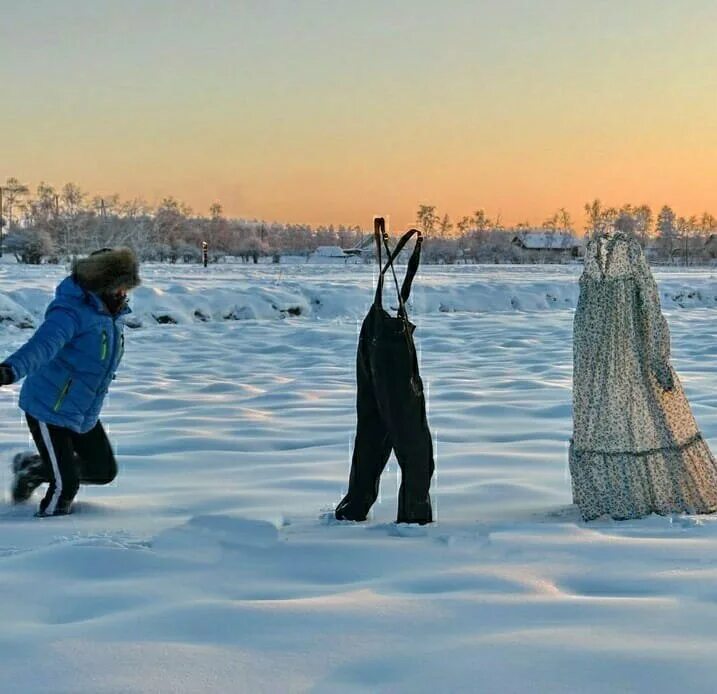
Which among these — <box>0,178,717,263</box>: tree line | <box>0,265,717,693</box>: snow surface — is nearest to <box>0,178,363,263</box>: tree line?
<box>0,178,717,263</box>: tree line

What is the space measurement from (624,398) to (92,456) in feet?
8.02

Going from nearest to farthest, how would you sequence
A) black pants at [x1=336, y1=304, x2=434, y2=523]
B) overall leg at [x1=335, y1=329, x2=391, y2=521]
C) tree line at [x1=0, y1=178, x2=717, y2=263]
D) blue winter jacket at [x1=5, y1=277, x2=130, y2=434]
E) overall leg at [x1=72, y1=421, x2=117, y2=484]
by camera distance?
1. black pants at [x1=336, y1=304, x2=434, y2=523]
2. overall leg at [x1=335, y1=329, x2=391, y2=521]
3. blue winter jacket at [x1=5, y1=277, x2=130, y2=434]
4. overall leg at [x1=72, y1=421, x2=117, y2=484]
5. tree line at [x1=0, y1=178, x2=717, y2=263]

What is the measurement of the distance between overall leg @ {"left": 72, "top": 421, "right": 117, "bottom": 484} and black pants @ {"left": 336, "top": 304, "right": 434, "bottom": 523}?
1.29 metres

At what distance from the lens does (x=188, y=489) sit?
4547mm

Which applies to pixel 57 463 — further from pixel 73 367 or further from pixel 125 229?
pixel 125 229

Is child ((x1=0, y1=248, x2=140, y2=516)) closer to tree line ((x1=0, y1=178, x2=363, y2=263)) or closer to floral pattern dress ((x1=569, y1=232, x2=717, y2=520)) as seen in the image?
floral pattern dress ((x1=569, y1=232, x2=717, y2=520))

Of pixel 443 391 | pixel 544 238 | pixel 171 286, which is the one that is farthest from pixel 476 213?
pixel 443 391

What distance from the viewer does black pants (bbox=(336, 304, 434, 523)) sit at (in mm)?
3637

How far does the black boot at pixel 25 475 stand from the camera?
4227mm

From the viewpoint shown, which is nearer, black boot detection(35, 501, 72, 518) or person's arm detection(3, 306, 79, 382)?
person's arm detection(3, 306, 79, 382)

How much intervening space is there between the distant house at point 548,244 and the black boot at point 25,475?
10174cm

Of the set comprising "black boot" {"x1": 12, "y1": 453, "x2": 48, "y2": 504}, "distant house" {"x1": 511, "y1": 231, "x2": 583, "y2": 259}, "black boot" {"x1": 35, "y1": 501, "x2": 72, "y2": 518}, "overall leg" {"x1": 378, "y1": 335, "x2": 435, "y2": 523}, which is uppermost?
"distant house" {"x1": 511, "y1": 231, "x2": 583, "y2": 259}

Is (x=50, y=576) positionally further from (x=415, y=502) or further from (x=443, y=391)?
(x=443, y=391)

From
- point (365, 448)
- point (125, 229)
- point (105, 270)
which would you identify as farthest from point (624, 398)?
point (125, 229)
